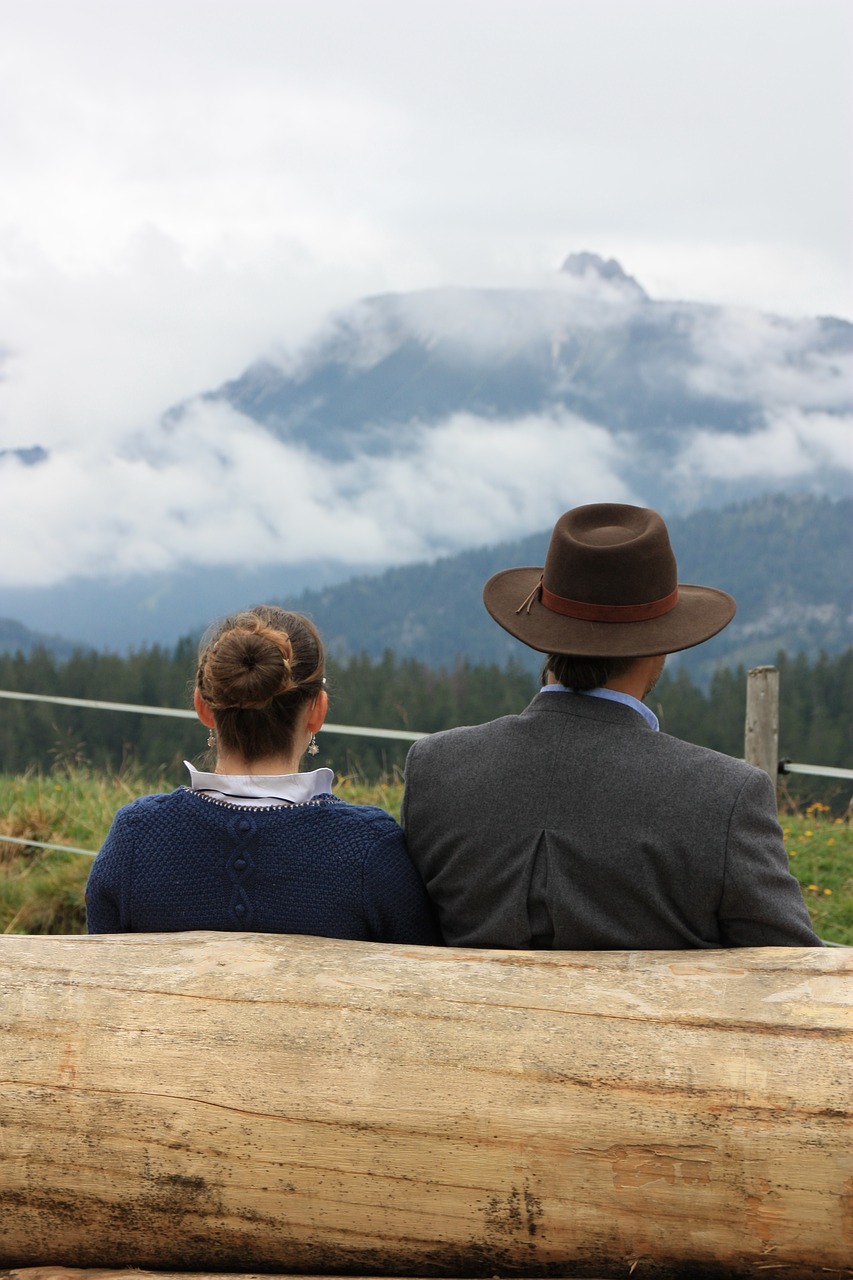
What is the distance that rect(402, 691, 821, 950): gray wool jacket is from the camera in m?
1.77

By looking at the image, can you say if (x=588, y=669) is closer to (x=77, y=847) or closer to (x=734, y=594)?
(x=77, y=847)

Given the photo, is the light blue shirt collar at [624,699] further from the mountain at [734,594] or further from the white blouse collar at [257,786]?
the mountain at [734,594]

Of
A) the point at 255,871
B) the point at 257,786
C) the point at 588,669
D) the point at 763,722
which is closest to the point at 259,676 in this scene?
the point at 257,786

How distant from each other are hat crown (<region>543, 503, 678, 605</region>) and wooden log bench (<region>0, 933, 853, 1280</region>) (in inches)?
24.2

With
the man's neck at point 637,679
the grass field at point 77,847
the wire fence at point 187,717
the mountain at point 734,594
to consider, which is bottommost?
the mountain at point 734,594

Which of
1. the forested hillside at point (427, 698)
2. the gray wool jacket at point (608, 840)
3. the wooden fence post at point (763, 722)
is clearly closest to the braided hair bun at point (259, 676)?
the gray wool jacket at point (608, 840)

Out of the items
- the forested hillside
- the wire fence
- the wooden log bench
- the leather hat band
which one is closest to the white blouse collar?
the wooden log bench

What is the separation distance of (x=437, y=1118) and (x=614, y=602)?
2.85ft

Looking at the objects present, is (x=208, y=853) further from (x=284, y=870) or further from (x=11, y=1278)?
(x=11, y=1278)

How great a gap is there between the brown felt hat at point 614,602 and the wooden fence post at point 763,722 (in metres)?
2.75

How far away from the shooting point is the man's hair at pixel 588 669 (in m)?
1.93

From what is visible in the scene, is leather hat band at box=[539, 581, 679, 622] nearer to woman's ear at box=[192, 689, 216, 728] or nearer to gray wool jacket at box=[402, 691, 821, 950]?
gray wool jacket at box=[402, 691, 821, 950]

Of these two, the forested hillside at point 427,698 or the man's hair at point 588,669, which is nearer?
the man's hair at point 588,669

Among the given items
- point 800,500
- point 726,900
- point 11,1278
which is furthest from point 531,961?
point 800,500
